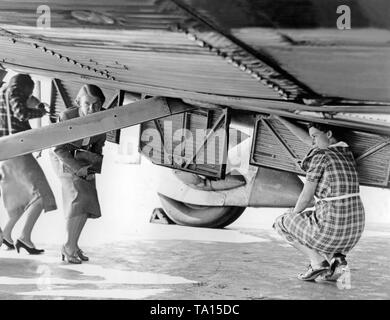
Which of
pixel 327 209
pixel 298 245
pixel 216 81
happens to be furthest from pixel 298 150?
pixel 216 81

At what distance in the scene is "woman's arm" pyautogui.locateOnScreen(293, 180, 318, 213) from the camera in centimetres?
293

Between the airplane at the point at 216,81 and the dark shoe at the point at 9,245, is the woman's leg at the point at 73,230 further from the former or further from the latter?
the airplane at the point at 216,81

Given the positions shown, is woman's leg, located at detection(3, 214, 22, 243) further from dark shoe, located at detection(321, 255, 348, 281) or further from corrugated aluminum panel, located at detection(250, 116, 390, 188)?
dark shoe, located at detection(321, 255, 348, 281)

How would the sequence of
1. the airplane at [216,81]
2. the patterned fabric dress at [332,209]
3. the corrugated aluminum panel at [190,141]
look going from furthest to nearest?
the corrugated aluminum panel at [190,141]
the patterned fabric dress at [332,209]
the airplane at [216,81]

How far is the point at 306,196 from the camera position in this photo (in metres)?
2.94

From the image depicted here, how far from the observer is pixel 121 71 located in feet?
9.49

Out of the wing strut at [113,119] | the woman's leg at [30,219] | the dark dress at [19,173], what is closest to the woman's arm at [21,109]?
the dark dress at [19,173]

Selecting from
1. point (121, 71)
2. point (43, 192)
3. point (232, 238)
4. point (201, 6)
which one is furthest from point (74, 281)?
point (201, 6)

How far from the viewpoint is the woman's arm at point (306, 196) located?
2.93m

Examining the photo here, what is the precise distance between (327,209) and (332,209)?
26 millimetres

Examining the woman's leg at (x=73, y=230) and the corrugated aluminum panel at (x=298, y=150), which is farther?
the woman's leg at (x=73, y=230)

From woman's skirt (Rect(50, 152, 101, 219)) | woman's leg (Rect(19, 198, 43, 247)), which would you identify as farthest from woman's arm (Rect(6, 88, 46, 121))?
woman's leg (Rect(19, 198, 43, 247))

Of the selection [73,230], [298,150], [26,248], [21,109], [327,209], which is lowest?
[26,248]

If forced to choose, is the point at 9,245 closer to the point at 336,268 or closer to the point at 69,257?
the point at 69,257
